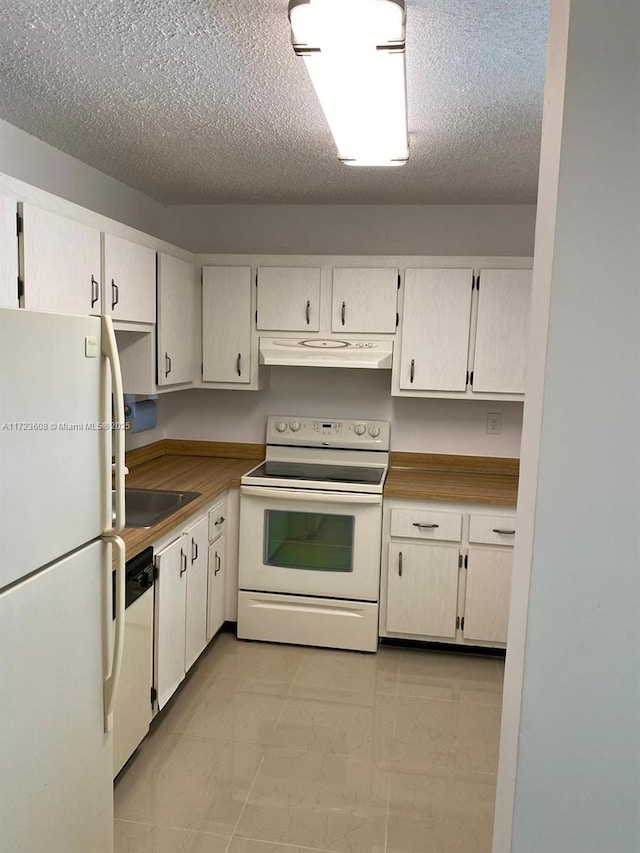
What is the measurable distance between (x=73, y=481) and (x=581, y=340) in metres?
1.20

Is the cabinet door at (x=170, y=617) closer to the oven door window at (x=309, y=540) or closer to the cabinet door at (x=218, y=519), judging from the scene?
the cabinet door at (x=218, y=519)

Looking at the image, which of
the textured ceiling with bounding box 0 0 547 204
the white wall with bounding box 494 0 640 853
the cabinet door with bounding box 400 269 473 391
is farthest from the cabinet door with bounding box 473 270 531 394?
the white wall with bounding box 494 0 640 853

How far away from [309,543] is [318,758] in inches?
44.2

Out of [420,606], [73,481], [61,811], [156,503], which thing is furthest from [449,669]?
[73,481]

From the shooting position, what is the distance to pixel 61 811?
5.18 ft

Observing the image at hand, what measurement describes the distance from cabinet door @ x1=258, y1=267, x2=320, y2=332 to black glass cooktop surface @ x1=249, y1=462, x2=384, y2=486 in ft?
2.58

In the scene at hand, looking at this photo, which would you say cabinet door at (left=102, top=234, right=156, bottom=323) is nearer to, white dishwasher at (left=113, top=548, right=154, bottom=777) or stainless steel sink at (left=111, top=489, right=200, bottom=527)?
stainless steel sink at (left=111, top=489, right=200, bottom=527)

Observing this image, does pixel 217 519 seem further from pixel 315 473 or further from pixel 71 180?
pixel 71 180

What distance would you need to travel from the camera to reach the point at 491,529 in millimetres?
3254

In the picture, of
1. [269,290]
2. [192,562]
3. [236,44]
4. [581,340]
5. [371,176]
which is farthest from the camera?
[269,290]

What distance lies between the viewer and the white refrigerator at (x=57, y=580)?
53.3 inches

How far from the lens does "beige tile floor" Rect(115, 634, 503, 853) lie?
2137 mm

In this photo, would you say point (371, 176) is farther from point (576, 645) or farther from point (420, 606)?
point (576, 645)

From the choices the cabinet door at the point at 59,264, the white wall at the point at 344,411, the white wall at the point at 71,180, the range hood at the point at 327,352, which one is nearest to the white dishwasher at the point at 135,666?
the cabinet door at the point at 59,264
